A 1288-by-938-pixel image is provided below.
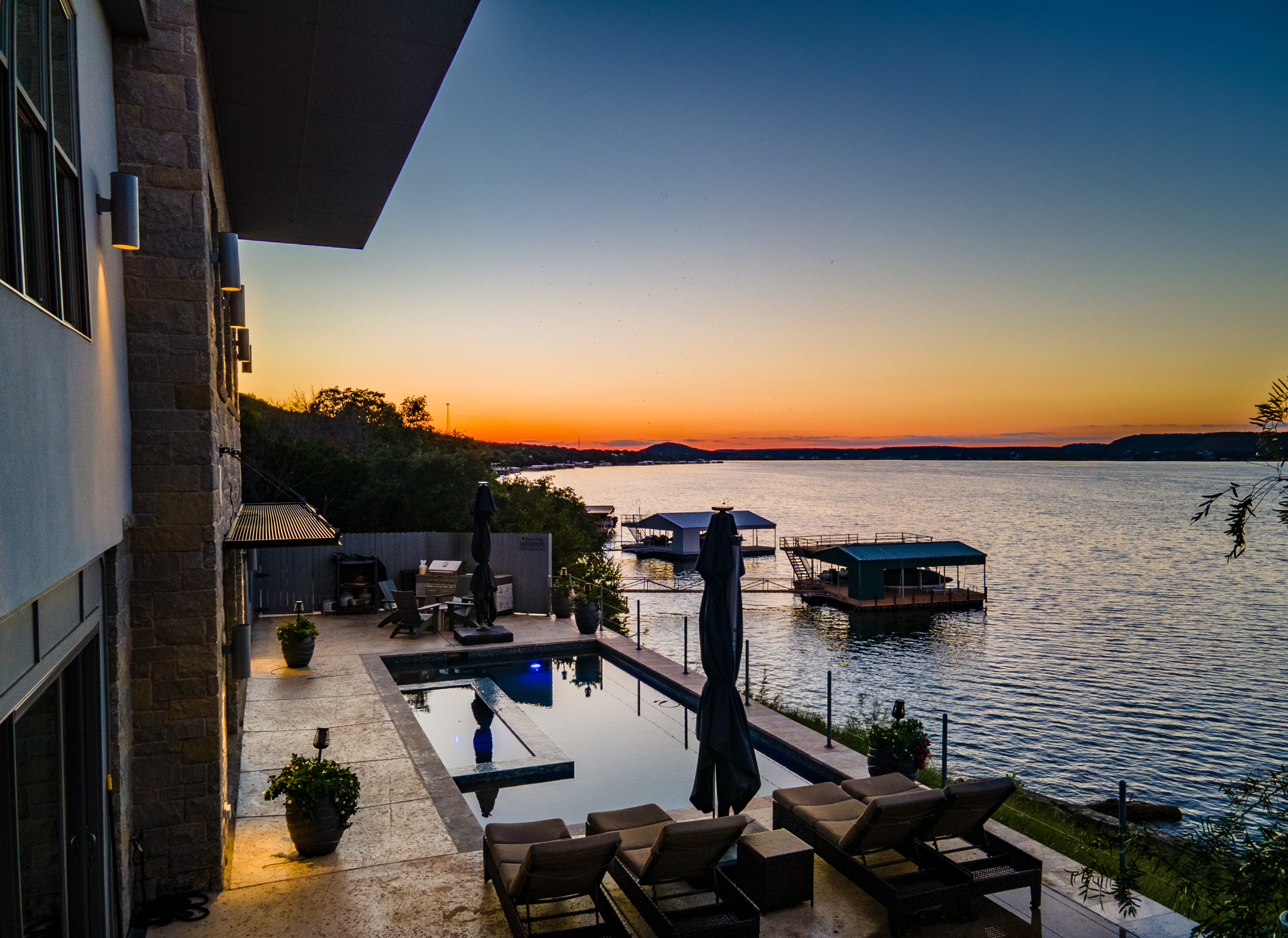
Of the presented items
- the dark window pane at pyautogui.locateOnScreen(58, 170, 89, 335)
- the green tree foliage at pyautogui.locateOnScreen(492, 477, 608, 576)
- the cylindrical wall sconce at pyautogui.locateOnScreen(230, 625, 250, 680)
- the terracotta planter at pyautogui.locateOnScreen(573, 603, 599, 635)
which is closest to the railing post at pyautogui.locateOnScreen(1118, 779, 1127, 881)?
the dark window pane at pyautogui.locateOnScreen(58, 170, 89, 335)

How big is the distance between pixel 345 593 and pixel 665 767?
11187mm

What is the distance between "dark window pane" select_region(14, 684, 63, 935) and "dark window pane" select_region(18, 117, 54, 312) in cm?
154

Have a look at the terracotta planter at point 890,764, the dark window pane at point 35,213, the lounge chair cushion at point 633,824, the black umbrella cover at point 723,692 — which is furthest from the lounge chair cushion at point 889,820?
the dark window pane at point 35,213

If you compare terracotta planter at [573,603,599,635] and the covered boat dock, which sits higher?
terracotta planter at [573,603,599,635]

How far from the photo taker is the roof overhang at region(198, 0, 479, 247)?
5930 millimetres

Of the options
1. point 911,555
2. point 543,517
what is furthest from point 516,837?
point 911,555

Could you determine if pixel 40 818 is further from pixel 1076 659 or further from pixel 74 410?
pixel 1076 659

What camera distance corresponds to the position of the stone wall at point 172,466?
208 inches

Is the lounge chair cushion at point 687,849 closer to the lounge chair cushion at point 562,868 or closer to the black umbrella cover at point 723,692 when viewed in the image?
the lounge chair cushion at point 562,868

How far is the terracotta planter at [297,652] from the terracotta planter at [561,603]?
5350mm

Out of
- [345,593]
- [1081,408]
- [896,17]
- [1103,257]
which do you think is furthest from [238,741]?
[1081,408]

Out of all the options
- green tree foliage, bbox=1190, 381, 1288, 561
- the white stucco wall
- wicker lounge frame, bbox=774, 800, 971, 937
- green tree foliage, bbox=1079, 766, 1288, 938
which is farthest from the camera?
wicker lounge frame, bbox=774, 800, 971, 937

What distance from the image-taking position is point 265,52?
6.45m

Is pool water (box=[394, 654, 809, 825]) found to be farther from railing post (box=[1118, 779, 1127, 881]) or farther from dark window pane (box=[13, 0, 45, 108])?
dark window pane (box=[13, 0, 45, 108])
